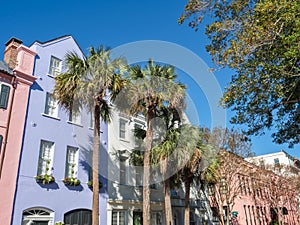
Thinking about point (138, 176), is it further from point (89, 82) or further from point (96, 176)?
point (89, 82)

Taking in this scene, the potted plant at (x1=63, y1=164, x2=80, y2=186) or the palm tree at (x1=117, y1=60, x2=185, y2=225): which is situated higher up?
the palm tree at (x1=117, y1=60, x2=185, y2=225)

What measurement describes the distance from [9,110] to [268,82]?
12289mm

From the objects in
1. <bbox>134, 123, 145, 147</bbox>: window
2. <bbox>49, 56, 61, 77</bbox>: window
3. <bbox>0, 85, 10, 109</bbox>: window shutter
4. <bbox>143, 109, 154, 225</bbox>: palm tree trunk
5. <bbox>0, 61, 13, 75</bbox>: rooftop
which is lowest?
<bbox>143, 109, 154, 225</bbox>: palm tree trunk

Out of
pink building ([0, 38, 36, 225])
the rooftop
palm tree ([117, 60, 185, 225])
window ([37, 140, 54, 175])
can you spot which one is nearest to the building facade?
window ([37, 140, 54, 175])

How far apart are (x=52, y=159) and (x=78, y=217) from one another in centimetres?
360

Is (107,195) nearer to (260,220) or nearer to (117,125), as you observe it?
(117,125)

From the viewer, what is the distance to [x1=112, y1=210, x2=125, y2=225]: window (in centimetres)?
1624

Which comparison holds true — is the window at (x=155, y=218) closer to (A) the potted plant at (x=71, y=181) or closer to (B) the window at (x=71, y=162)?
(A) the potted plant at (x=71, y=181)

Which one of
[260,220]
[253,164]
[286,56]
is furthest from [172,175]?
[260,220]

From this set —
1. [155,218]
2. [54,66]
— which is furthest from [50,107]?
[155,218]

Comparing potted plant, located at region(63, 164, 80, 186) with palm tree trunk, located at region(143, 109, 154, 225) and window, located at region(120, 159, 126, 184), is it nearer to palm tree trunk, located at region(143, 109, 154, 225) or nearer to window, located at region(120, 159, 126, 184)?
window, located at region(120, 159, 126, 184)

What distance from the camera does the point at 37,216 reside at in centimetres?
1308

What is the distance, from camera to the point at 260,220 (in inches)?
1260

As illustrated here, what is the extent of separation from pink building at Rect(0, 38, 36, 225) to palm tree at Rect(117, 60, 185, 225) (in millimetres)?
5598
